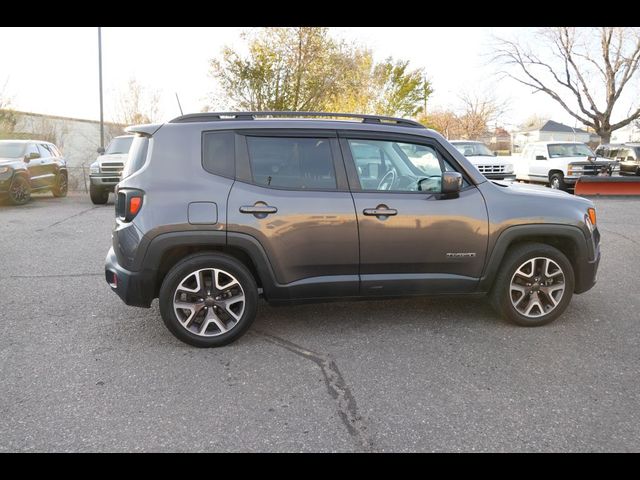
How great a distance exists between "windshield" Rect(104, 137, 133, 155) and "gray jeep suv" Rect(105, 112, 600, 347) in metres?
10.9

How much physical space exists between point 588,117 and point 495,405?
4284cm

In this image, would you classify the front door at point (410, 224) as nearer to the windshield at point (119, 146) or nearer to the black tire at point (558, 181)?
the windshield at point (119, 146)

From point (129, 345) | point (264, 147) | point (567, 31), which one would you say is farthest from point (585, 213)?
point (567, 31)

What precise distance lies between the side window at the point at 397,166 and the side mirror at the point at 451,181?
6.7 inches

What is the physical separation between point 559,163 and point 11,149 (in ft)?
53.9

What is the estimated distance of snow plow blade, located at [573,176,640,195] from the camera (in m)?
14.9

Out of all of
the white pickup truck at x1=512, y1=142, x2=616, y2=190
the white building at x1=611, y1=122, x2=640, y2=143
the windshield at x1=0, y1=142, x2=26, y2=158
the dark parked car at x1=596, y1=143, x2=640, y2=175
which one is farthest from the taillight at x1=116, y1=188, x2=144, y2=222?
the white building at x1=611, y1=122, x2=640, y2=143

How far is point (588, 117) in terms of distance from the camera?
39.3 meters

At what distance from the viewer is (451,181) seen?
12.8 ft

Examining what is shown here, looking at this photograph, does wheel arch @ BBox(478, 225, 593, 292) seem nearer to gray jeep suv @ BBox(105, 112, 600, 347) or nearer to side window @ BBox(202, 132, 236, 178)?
gray jeep suv @ BBox(105, 112, 600, 347)

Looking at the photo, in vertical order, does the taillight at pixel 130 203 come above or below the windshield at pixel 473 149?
below

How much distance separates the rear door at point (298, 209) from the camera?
378 cm

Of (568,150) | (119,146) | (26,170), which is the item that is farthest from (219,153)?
(568,150)

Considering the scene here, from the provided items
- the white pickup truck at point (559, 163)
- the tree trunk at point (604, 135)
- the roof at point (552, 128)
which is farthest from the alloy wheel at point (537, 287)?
the roof at point (552, 128)
